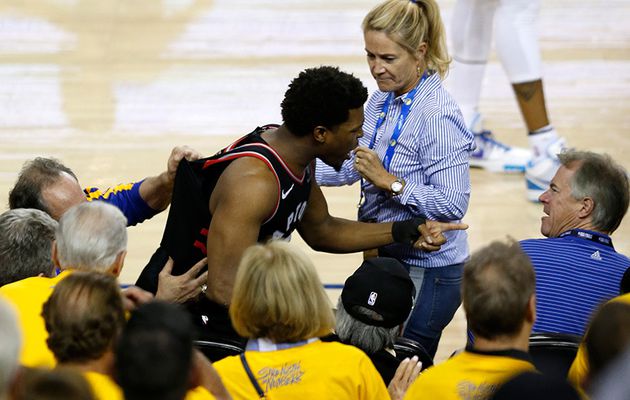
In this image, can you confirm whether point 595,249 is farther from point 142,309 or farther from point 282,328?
point 142,309

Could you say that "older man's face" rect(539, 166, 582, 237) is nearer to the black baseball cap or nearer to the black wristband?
the black wristband

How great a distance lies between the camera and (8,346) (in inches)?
70.4

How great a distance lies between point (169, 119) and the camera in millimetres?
6359

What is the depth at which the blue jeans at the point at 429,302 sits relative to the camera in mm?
3502

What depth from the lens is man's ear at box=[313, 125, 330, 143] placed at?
3074mm

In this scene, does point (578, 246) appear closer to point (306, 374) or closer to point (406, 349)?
point (406, 349)

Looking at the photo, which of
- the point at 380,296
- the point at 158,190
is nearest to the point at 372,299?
the point at 380,296

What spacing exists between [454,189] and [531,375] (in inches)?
59.1

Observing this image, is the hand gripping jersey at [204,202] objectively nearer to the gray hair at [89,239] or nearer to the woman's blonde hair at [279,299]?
the gray hair at [89,239]

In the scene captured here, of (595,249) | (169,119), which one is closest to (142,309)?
(595,249)

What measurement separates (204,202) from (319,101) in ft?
1.47

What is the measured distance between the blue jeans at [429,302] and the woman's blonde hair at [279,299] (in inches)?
43.0

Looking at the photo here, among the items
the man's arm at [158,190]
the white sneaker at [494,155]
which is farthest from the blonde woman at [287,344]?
the white sneaker at [494,155]

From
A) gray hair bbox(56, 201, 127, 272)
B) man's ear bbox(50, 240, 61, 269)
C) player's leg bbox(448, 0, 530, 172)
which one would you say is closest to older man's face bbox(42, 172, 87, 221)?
man's ear bbox(50, 240, 61, 269)
